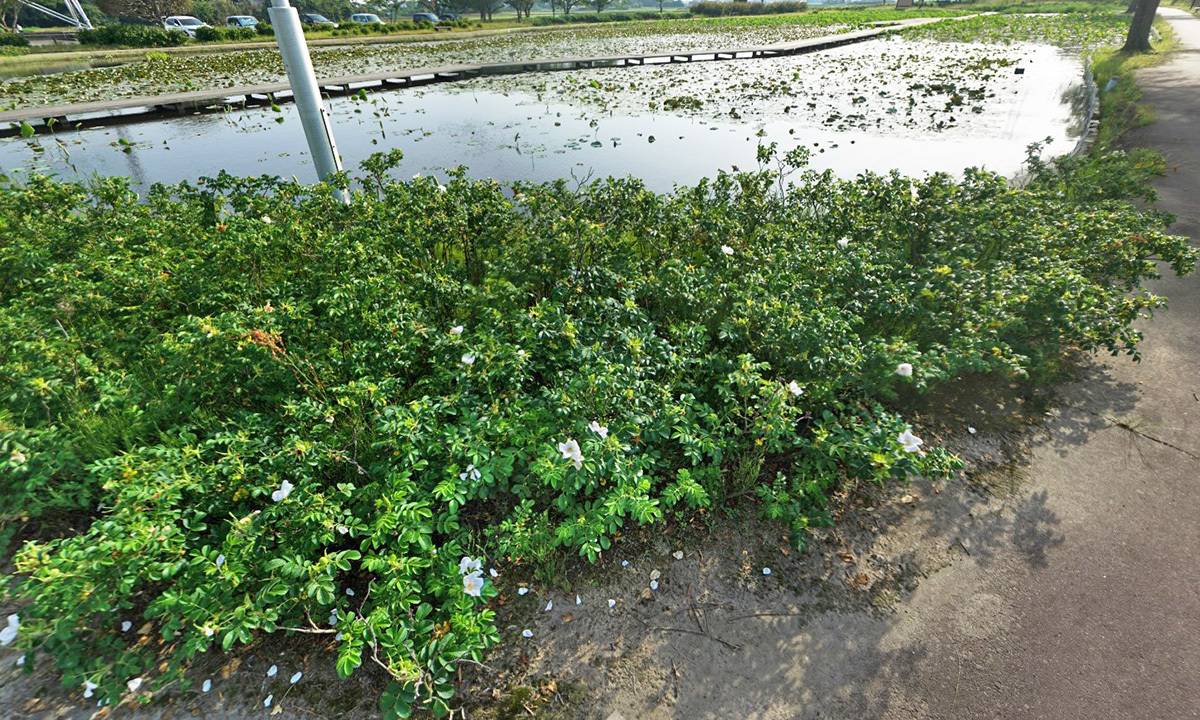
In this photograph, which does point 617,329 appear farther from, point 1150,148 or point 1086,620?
point 1150,148

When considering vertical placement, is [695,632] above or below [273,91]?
below

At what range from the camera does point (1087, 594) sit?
248cm

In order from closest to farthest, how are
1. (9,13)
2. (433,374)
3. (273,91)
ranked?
(433,374)
(273,91)
(9,13)

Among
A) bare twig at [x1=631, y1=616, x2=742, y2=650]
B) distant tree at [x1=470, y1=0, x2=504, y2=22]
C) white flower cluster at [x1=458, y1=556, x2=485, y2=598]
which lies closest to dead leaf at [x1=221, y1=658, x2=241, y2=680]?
white flower cluster at [x1=458, y1=556, x2=485, y2=598]

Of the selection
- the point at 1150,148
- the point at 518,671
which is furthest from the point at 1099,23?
the point at 518,671

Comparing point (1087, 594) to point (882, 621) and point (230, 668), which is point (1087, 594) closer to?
point (882, 621)

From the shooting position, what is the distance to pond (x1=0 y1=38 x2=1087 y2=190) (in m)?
8.34

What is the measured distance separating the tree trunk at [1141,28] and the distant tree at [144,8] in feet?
168

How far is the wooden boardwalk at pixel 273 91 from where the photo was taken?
10344 mm

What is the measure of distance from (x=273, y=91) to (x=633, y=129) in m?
9.46

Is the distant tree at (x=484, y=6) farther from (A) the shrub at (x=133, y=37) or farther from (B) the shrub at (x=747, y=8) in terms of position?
(A) the shrub at (x=133, y=37)

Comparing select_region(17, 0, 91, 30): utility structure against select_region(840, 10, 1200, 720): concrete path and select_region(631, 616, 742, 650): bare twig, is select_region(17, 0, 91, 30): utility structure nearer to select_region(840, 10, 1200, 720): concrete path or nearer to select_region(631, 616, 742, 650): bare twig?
select_region(631, 616, 742, 650): bare twig

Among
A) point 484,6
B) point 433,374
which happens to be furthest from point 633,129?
point 484,6

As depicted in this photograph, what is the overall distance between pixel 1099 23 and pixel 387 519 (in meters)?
45.2
